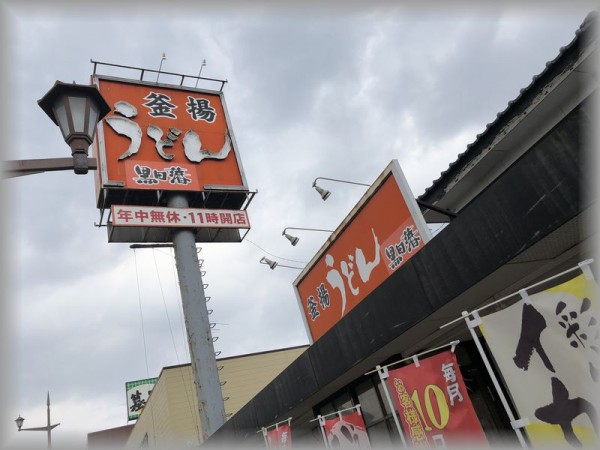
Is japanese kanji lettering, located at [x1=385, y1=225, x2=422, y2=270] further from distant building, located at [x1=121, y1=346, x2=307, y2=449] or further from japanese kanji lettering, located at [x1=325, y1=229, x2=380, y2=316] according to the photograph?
distant building, located at [x1=121, y1=346, x2=307, y2=449]

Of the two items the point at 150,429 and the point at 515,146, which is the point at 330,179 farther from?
the point at 150,429

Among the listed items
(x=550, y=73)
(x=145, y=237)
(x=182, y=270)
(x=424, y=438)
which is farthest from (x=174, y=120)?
(x=424, y=438)

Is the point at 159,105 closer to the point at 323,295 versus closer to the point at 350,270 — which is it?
the point at 323,295

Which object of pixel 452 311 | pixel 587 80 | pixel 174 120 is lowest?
pixel 452 311

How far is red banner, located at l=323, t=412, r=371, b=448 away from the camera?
6957mm

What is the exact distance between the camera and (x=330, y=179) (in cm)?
1288

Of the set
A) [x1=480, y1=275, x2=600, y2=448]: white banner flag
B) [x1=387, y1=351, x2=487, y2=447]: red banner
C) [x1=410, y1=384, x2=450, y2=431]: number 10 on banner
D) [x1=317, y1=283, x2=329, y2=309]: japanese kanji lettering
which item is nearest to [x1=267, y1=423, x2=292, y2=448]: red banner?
[x1=387, y1=351, x2=487, y2=447]: red banner

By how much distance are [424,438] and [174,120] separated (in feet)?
54.7

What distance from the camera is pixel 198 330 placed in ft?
51.5

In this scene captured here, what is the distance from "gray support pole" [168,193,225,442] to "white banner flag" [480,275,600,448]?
41.1ft

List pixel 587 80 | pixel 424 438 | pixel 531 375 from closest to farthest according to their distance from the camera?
pixel 531 375, pixel 424 438, pixel 587 80

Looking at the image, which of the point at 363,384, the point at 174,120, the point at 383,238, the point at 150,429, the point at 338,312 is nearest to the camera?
the point at 363,384

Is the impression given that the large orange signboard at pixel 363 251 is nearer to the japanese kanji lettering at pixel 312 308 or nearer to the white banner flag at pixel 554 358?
the japanese kanji lettering at pixel 312 308

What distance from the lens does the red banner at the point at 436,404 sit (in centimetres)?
477
